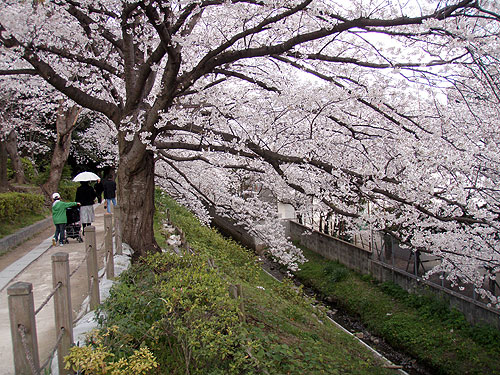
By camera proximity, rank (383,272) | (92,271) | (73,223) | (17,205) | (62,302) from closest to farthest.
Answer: (62,302) < (92,271) < (73,223) < (17,205) < (383,272)

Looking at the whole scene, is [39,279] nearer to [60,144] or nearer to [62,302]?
[62,302]

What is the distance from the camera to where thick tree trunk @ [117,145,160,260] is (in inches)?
357

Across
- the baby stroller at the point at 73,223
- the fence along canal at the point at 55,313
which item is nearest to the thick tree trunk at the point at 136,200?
the fence along canal at the point at 55,313

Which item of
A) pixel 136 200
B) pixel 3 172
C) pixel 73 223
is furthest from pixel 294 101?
pixel 3 172

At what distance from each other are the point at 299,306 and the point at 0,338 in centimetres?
786

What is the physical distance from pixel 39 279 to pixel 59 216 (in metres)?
3.05

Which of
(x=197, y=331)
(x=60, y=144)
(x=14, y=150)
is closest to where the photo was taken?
(x=197, y=331)

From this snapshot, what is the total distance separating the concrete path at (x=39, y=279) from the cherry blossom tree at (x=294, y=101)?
171 cm

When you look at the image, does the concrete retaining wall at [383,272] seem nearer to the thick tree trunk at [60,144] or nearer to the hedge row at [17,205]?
the hedge row at [17,205]

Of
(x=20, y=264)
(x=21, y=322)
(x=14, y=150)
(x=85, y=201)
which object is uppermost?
(x=14, y=150)

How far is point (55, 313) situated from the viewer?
4.23 metres

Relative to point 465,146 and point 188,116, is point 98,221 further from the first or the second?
point 465,146

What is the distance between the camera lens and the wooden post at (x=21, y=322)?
3.42 metres

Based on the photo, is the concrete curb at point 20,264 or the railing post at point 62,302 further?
the concrete curb at point 20,264
